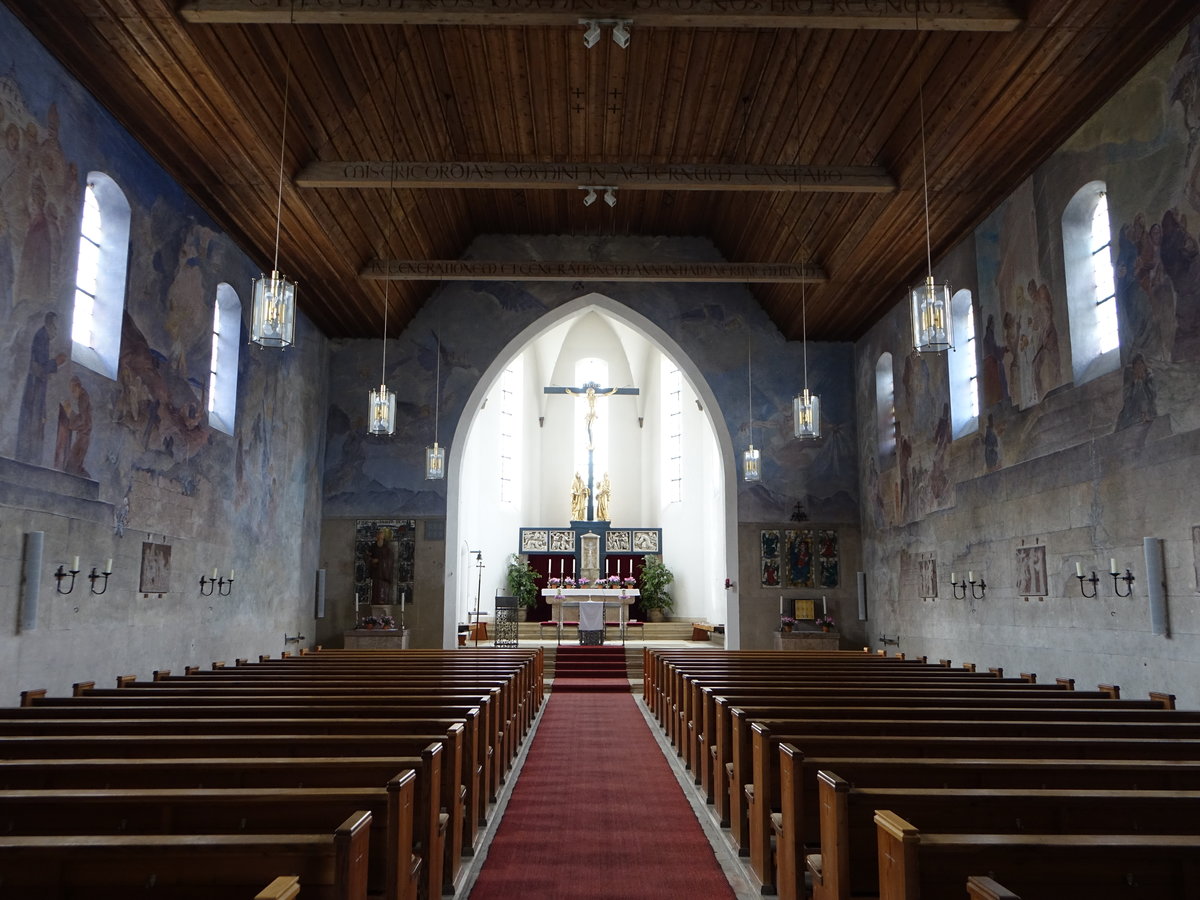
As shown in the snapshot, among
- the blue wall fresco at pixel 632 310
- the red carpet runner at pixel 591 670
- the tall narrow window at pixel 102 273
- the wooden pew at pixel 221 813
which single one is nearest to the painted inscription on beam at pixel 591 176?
the tall narrow window at pixel 102 273

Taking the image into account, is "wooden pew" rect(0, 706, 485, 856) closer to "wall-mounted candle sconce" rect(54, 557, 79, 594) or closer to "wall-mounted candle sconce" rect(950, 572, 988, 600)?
"wall-mounted candle sconce" rect(54, 557, 79, 594)

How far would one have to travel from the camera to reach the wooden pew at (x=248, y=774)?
131 inches

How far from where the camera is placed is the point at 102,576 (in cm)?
844

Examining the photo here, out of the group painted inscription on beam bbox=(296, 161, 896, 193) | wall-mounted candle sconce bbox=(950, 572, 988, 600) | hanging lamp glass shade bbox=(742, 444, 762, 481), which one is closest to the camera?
painted inscription on beam bbox=(296, 161, 896, 193)

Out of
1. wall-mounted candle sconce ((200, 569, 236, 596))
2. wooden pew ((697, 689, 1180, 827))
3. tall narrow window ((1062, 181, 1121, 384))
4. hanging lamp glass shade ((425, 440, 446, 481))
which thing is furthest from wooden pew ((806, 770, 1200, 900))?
hanging lamp glass shade ((425, 440, 446, 481))

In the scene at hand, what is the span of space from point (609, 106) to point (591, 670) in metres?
9.17

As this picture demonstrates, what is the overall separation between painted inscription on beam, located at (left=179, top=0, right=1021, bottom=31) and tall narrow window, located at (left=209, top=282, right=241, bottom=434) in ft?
16.5

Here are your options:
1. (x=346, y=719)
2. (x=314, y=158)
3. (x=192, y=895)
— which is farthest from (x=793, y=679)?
(x=314, y=158)

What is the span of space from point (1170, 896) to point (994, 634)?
8.57m

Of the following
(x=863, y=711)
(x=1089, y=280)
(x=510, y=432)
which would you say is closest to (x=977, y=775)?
(x=863, y=711)

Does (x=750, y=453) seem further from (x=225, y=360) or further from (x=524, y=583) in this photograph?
(x=524, y=583)

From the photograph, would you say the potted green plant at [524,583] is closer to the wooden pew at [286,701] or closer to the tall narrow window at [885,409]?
the tall narrow window at [885,409]

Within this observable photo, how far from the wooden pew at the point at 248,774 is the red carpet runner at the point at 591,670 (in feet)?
34.8

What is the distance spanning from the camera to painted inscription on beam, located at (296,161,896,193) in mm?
10047
